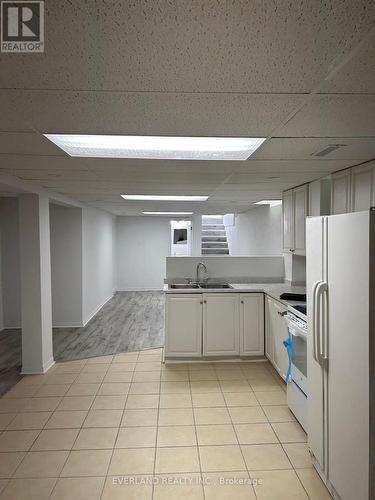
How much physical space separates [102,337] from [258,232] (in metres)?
4.22

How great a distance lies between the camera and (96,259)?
7508 millimetres

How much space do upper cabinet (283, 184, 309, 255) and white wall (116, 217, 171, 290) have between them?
20.2ft

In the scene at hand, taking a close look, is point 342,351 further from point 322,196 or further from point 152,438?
point 322,196

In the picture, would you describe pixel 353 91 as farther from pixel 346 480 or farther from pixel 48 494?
pixel 48 494

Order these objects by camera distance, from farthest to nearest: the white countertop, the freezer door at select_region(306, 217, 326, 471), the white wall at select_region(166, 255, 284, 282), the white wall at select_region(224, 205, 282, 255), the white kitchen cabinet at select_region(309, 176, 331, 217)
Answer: the white wall at select_region(224, 205, 282, 255) → the white wall at select_region(166, 255, 284, 282) → the white countertop → the white kitchen cabinet at select_region(309, 176, 331, 217) → the freezer door at select_region(306, 217, 326, 471)

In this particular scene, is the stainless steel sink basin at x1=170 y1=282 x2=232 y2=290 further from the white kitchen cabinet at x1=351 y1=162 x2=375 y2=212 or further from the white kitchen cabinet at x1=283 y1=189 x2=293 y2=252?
the white kitchen cabinet at x1=351 y1=162 x2=375 y2=212

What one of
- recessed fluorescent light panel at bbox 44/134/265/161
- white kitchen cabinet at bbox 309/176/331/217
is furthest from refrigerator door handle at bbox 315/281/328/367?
white kitchen cabinet at bbox 309/176/331/217

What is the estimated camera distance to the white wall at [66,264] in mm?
6188

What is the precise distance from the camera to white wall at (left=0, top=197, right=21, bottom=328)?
6059 millimetres

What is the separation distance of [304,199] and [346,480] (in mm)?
2841

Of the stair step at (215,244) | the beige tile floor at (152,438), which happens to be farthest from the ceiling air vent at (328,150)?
the stair step at (215,244)

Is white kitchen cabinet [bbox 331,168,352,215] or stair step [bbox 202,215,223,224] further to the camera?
stair step [bbox 202,215,223,224]


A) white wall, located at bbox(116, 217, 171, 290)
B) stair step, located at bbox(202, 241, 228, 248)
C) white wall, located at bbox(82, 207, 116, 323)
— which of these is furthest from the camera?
stair step, located at bbox(202, 241, 228, 248)

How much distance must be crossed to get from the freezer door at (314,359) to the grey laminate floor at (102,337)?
121 inches
